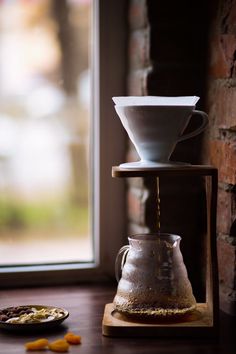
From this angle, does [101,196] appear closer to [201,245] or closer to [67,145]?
[67,145]

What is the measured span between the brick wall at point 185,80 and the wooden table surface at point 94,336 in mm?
204

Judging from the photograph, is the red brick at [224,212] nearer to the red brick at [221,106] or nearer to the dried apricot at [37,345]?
the red brick at [221,106]

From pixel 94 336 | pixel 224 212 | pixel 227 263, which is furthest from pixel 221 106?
pixel 94 336

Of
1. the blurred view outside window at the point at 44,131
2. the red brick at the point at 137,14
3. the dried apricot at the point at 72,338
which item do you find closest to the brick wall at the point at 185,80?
the red brick at the point at 137,14

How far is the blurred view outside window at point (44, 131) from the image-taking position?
5.77 ft

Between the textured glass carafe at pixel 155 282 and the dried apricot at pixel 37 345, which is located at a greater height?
the textured glass carafe at pixel 155 282

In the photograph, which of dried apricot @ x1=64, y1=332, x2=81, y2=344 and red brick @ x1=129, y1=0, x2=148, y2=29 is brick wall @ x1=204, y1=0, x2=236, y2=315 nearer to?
red brick @ x1=129, y1=0, x2=148, y2=29

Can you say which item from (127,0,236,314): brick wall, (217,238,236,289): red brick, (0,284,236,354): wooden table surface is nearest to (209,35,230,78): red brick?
(127,0,236,314): brick wall

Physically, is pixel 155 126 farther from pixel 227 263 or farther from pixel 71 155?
pixel 71 155

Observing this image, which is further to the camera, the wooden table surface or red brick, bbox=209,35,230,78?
red brick, bbox=209,35,230,78

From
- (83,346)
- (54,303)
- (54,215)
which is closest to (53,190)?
Answer: (54,215)

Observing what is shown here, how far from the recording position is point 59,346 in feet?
4.17

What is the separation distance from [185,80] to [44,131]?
0.36 metres

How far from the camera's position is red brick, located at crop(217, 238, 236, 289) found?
1509mm
